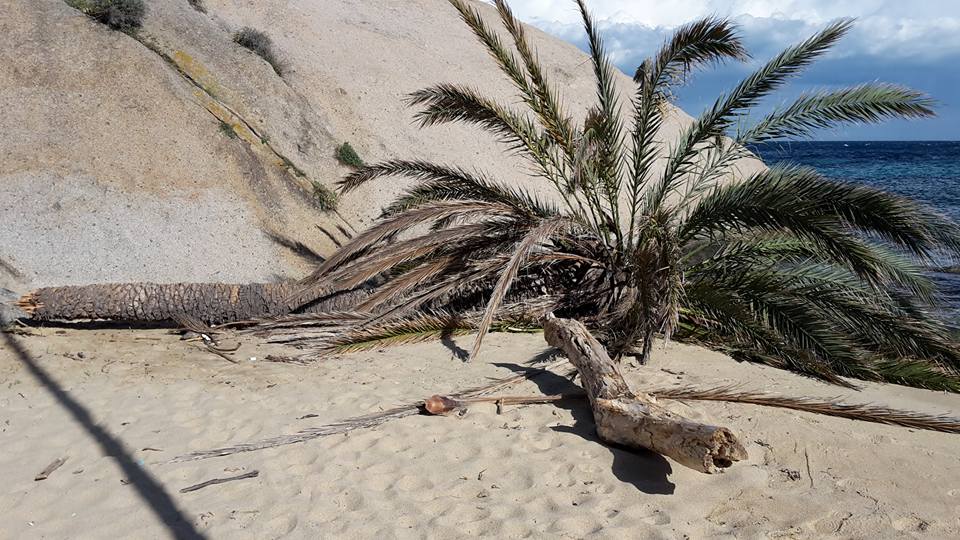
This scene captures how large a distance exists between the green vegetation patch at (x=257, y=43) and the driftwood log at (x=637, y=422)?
531 inches

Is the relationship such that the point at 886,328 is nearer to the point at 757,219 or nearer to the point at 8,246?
the point at 757,219

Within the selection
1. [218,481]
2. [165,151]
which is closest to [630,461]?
[218,481]

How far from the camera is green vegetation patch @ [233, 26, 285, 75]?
1666 cm

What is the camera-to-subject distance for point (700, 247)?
709 cm

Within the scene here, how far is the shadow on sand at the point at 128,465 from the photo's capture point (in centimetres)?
394

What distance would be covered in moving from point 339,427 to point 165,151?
861 centimetres

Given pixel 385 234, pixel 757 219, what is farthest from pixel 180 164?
pixel 757 219

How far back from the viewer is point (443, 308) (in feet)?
25.0

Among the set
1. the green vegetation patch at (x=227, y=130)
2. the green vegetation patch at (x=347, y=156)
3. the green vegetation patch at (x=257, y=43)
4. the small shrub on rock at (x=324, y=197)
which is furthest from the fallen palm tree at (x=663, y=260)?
the green vegetation patch at (x=257, y=43)

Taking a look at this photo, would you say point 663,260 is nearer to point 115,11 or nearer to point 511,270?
point 511,270

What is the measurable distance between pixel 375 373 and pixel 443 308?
4.81 feet

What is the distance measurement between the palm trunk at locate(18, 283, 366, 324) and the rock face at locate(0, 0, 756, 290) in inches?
74.1

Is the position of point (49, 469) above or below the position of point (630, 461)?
below

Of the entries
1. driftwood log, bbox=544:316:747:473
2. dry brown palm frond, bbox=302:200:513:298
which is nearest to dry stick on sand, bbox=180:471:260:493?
driftwood log, bbox=544:316:747:473
